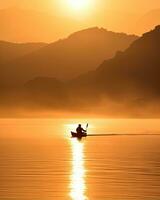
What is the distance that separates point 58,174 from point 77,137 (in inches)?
3042

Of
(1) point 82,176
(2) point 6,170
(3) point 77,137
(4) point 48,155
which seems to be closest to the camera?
(1) point 82,176

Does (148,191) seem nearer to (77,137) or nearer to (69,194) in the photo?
(69,194)

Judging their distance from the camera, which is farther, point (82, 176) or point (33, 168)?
point (33, 168)

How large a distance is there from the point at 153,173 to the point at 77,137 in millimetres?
77503

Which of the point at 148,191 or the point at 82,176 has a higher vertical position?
the point at 82,176

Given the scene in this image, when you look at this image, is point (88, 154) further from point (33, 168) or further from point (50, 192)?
point (50, 192)

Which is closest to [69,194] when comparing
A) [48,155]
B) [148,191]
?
[148,191]

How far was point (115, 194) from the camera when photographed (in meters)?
53.2

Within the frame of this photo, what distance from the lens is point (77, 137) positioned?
145 metres

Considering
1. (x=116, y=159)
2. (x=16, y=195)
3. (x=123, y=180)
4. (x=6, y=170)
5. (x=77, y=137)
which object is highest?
(x=77, y=137)

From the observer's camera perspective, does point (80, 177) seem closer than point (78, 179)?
No

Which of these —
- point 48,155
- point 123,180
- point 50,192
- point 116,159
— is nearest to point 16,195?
point 50,192

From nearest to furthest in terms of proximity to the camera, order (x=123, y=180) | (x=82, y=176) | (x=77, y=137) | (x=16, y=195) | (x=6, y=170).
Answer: (x=16, y=195)
(x=123, y=180)
(x=82, y=176)
(x=6, y=170)
(x=77, y=137)

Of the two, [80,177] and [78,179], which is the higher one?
[80,177]
